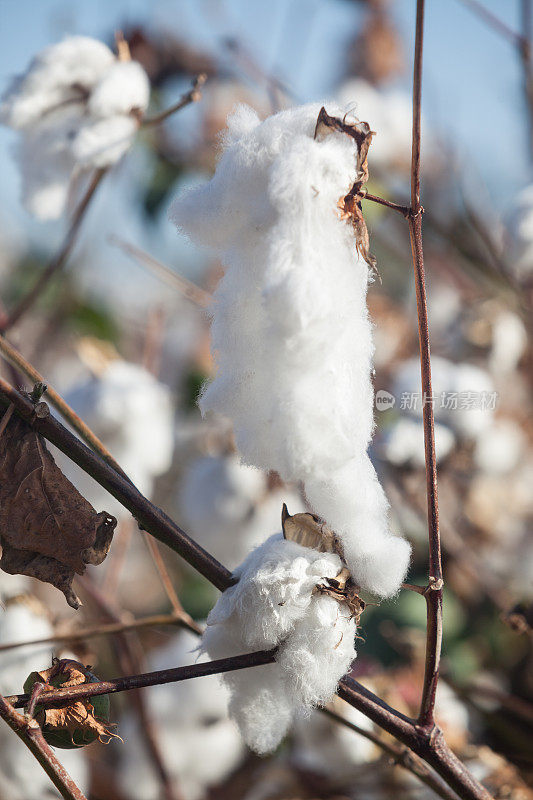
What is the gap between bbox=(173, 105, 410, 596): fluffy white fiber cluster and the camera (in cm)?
42

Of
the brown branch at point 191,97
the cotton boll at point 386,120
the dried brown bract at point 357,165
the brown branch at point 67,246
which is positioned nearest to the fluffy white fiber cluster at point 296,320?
the dried brown bract at point 357,165

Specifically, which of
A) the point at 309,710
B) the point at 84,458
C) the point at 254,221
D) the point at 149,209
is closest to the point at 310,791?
the point at 309,710

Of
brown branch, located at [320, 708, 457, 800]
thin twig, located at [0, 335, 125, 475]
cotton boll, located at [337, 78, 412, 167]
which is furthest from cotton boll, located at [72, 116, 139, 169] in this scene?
cotton boll, located at [337, 78, 412, 167]

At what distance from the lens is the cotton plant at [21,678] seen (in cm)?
78

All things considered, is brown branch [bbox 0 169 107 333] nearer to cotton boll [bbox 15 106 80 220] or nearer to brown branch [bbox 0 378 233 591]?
cotton boll [bbox 15 106 80 220]

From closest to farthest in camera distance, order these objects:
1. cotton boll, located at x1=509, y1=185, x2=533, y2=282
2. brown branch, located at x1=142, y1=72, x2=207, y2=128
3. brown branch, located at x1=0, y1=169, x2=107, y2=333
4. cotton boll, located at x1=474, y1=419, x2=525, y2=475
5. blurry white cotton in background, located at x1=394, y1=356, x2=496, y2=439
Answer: brown branch, located at x1=142, y1=72, x2=207, y2=128, brown branch, located at x1=0, y1=169, x2=107, y2=333, cotton boll, located at x1=509, y1=185, x2=533, y2=282, blurry white cotton in background, located at x1=394, y1=356, x2=496, y2=439, cotton boll, located at x1=474, y1=419, x2=525, y2=475

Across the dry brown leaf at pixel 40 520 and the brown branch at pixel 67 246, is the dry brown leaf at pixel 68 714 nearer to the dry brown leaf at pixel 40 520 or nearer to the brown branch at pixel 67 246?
the dry brown leaf at pixel 40 520

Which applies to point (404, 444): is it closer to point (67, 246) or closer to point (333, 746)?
point (333, 746)

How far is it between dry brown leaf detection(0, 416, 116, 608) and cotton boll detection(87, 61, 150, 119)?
44 centimetres

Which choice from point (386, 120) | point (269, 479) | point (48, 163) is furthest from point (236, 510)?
point (386, 120)

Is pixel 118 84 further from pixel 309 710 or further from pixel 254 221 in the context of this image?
pixel 309 710

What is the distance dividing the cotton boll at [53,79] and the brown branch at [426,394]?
44 cm

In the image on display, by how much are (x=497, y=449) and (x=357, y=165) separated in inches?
35.3

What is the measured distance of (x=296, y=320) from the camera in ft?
1.35
